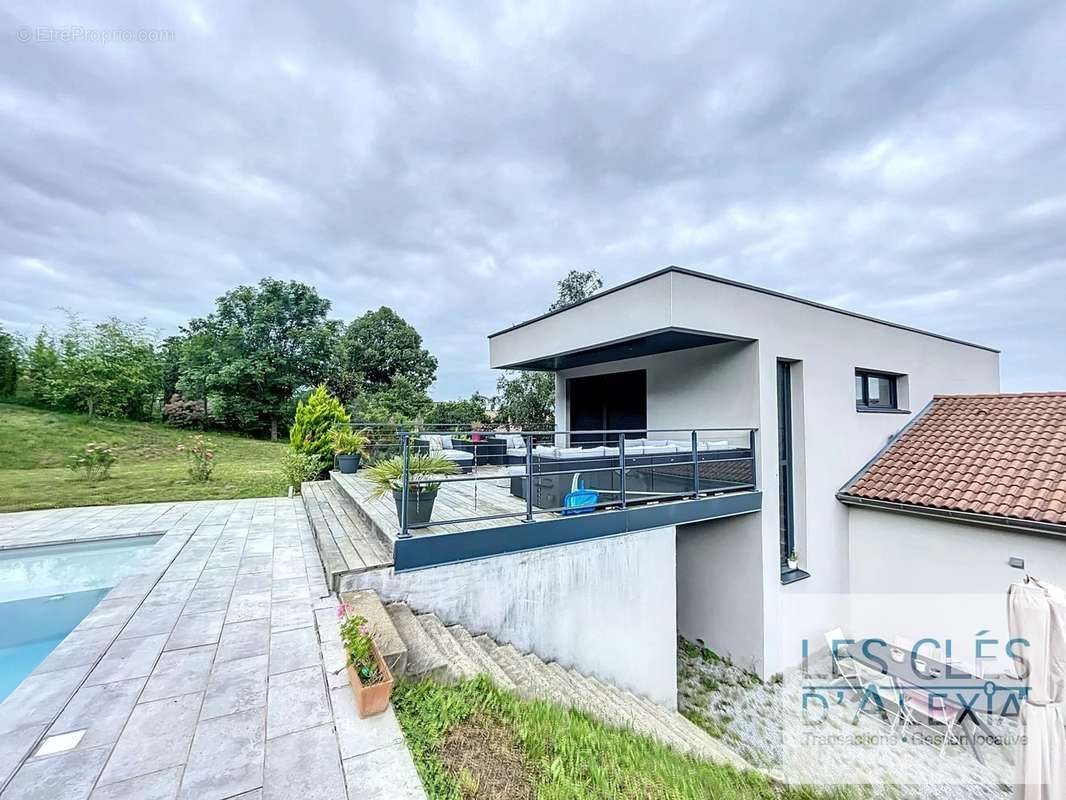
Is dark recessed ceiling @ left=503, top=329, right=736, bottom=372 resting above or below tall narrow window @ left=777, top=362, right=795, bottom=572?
above

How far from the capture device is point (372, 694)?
2.34m

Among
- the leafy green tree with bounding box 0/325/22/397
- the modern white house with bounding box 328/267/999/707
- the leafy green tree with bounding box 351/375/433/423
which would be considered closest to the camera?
the modern white house with bounding box 328/267/999/707

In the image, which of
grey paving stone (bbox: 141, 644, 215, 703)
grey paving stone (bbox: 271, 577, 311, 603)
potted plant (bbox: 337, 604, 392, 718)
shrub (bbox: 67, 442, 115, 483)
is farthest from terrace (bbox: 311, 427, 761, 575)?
shrub (bbox: 67, 442, 115, 483)

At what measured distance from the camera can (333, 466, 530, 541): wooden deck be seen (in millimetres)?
4309

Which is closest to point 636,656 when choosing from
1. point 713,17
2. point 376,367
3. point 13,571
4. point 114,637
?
point 114,637

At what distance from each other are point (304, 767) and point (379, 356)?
84.7ft

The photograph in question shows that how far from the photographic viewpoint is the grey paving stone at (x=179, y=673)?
2.55 m

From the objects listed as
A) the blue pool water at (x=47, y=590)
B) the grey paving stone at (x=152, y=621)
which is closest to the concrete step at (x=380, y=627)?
the grey paving stone at (x=152, y=621)

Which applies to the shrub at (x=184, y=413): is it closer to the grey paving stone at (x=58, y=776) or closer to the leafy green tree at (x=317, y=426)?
the leafy green tree at (x=317, y=426)

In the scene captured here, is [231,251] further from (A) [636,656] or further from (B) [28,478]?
(A) [636,656]

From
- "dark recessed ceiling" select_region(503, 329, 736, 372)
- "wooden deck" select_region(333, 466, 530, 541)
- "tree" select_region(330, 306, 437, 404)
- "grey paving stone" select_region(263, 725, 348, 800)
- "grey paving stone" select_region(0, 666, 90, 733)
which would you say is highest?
"tree" select_region(330, 306, 437, 404)

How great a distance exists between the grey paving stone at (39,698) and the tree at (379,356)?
22674 millimetres

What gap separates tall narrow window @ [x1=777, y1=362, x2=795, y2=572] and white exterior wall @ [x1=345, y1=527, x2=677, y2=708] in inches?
Answer: 119

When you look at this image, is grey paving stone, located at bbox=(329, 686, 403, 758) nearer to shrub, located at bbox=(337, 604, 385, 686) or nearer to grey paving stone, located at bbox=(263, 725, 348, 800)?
grey paving stone, located at bbox=(263, 725, 348, 800)
